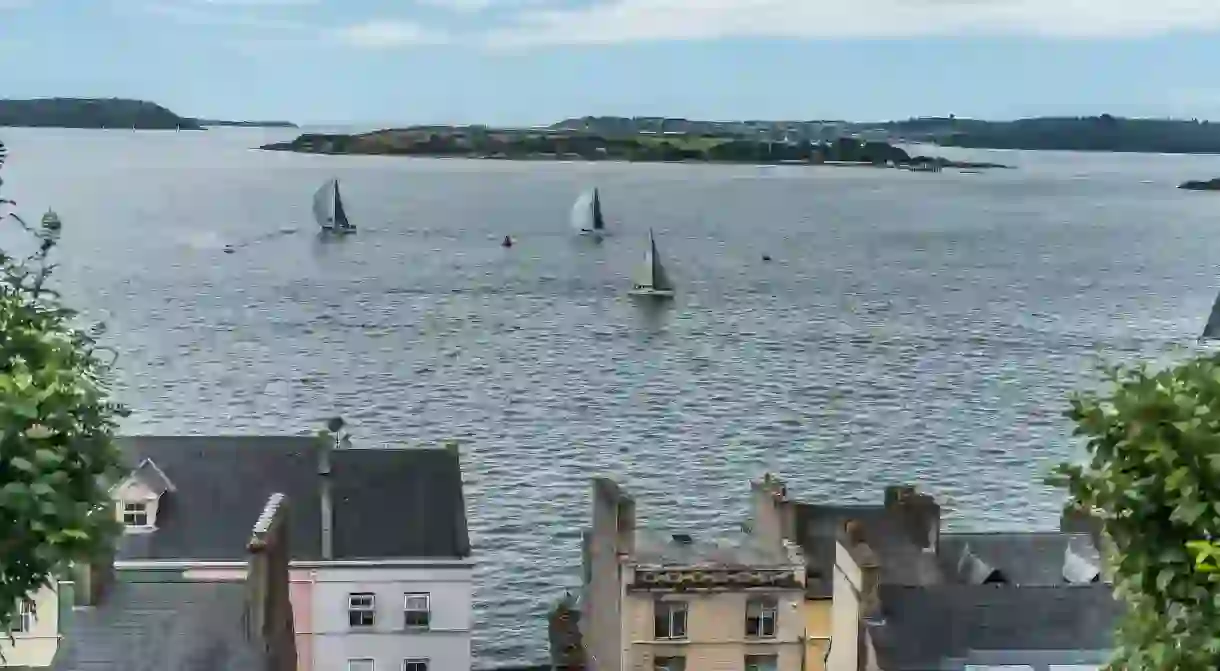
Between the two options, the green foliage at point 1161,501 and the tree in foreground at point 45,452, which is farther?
the green foliage at point 1161,501

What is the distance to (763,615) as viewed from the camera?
89.8ft

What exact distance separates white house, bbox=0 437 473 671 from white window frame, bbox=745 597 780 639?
16.2 ft

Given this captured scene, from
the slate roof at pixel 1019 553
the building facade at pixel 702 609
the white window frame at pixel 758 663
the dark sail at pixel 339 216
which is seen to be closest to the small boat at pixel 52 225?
the building facade at pixel 702 609

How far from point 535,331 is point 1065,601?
8628 cm

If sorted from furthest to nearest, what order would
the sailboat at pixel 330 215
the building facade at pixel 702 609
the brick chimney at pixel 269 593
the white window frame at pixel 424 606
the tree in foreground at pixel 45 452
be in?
the sailboat at pixel 330 215, the white window frame at pixel 424 606, the building facade at pixel 702 609, the brick chimney at pixel 269 593, the tree in foreground at pixel 45 452

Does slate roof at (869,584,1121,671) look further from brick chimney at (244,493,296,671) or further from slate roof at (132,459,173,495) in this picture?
slate roof at (132,459,173,495)

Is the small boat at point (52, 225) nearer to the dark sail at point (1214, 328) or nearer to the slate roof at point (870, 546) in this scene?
the slate roof at point (870, 546)

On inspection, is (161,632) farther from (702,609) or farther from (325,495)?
(702,609)

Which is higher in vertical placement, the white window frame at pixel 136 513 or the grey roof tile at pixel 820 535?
the white window frame at pixel 136 513

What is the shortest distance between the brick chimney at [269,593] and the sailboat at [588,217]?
560 ft

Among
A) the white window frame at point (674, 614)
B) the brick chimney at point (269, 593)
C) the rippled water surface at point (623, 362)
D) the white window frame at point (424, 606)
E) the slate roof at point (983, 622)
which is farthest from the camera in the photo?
the rippled water surface at point (623, 362)

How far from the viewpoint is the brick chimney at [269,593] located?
798 inches

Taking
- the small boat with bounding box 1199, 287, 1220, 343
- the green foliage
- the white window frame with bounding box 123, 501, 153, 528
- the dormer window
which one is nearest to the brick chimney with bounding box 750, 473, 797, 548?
the dormer window

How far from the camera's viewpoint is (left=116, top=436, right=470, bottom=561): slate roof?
2848 cm
